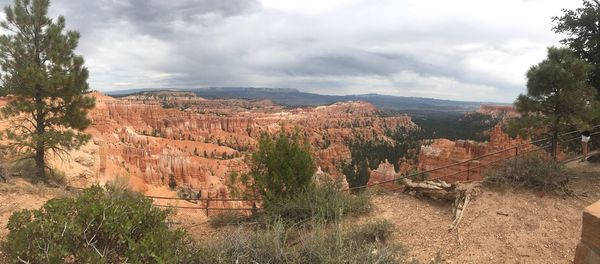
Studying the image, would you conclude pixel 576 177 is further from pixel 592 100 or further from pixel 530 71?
pixel 530 71

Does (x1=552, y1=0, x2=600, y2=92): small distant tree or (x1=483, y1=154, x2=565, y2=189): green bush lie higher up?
(x1=552, y1=0, x2=600, y2=92): small distant tree

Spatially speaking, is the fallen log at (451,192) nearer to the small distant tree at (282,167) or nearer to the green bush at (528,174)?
the green bush at (528,174)

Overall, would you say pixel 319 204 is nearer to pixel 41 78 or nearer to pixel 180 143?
pixel 41 78

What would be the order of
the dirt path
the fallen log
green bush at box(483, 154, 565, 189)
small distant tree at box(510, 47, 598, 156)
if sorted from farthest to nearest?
small distant tree at box(510, 47, 598, 156)
green bush at box(483, 154, 565, 189)
the fallen log
the dirt path

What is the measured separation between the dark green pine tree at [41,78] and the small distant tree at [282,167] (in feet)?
25.6

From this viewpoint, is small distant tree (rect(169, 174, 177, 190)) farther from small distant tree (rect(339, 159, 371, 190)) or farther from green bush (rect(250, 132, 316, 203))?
green bush (rect(250, 132, 316, 203))

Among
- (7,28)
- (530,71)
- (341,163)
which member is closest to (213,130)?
(341,163)

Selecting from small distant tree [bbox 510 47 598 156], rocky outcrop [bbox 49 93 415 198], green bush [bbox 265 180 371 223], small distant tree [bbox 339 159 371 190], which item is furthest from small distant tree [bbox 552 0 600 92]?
small distant tree [bbox 339 159 371 190]

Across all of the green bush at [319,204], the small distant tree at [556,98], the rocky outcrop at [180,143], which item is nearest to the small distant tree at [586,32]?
the small distant tree at [556,98]

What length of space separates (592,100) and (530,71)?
162 centimetres

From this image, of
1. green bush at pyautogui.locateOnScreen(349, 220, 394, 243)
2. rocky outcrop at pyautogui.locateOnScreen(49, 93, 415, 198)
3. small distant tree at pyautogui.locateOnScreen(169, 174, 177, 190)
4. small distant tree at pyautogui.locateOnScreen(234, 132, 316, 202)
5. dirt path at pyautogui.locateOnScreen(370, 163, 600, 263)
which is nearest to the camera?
dirt path at pyautogui.locateOnScreen(370, 163, 600, 263)

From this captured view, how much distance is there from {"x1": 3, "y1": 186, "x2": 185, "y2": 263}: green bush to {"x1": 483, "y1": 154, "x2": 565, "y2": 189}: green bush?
6980mm

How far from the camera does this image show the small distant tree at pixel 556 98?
8.80 metres

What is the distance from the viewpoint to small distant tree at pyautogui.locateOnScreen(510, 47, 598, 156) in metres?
8.80
